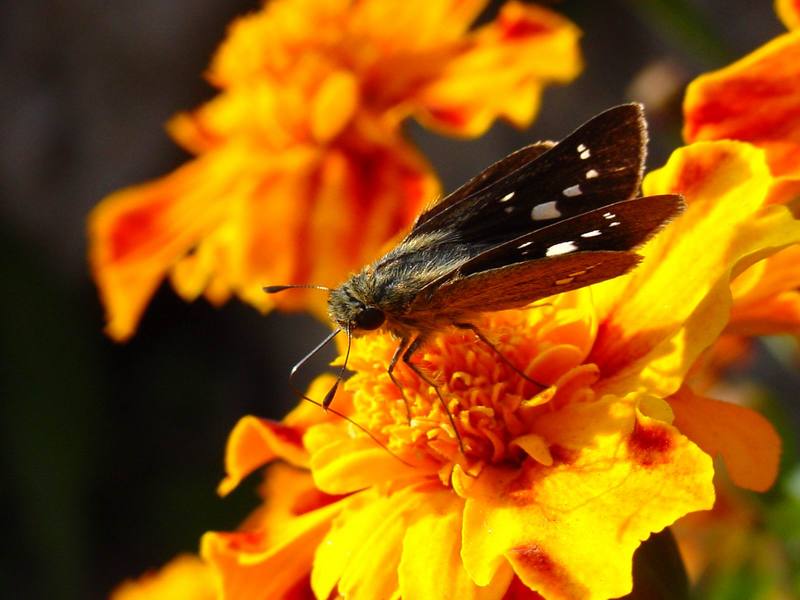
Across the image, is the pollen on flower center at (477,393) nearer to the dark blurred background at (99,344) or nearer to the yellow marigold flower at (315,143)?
the yellow marigold flower at (315,143)

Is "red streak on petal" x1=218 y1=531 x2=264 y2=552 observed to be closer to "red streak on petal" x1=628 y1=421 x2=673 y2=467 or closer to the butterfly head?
the butterfly head

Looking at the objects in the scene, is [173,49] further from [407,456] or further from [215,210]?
[407,456]

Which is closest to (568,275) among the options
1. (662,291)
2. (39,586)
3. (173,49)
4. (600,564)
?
(662,291)

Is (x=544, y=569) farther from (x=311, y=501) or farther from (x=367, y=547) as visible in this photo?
(x=311, y=501)

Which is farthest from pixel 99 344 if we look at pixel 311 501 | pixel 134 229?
pixel 311 501

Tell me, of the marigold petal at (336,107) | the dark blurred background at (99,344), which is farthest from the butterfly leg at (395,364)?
the dark blurred background at (99,344)
